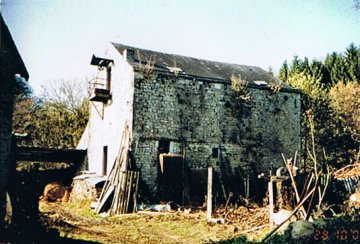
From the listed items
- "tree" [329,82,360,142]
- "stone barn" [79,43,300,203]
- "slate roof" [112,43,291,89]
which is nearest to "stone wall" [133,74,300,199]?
"stone barn" [79,43,300,203]

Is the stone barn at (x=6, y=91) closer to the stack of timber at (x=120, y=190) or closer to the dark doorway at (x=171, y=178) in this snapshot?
the stack of timber at (x=120, y=190)

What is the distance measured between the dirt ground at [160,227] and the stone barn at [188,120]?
10.7 ft

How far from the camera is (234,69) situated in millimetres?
23328

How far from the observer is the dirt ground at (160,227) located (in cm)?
1070

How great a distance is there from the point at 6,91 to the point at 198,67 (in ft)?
42.6

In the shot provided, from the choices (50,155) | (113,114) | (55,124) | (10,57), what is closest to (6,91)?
(10,57)

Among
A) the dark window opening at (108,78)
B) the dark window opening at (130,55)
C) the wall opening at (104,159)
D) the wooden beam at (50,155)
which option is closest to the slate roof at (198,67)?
the dark window opening at (130,55)

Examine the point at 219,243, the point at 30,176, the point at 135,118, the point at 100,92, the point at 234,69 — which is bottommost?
the point at 219,243

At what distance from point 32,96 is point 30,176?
2351cm

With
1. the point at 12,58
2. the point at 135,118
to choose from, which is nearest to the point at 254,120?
the point at 135,118

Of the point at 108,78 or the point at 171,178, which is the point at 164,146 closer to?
the point at 171,178

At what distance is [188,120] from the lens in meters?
19.4

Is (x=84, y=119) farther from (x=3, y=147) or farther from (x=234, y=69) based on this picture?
(x=3, y=147)

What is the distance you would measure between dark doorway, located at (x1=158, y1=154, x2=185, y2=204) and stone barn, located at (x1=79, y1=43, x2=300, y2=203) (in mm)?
44
